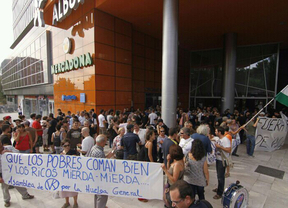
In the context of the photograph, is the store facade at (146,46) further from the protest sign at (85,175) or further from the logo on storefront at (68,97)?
the protest sign at (85,175)

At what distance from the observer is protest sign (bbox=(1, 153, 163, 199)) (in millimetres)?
3248

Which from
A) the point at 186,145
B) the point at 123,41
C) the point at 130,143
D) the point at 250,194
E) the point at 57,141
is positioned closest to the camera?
the point at 186,145

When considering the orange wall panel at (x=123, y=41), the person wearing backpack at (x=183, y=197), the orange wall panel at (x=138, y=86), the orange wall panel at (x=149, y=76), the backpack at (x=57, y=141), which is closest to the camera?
the person wearing backpack at (x=183, y=197)

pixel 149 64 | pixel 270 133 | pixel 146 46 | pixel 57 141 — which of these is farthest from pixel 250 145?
pixel 146 46

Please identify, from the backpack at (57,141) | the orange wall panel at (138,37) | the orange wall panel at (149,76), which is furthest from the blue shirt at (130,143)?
the orange wall panel at (138,37)

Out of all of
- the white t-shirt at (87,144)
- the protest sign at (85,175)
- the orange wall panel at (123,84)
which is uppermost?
the orange wall panel at (123,84)

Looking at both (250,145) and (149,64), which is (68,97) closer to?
(149,64)

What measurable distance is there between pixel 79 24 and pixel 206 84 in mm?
15804

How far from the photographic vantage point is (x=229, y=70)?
14500 millimetres

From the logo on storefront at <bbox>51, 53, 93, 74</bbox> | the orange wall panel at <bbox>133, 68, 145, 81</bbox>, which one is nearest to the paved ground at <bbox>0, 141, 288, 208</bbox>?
the logo on storefront at <bbox>51, 53, 93, 74</bbox>

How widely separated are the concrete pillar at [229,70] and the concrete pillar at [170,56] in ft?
27.8

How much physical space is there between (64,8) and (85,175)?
11715 millimetres

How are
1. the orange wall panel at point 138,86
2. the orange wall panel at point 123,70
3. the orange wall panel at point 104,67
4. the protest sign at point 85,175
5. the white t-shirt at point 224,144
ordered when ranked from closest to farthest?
the protest sign at point 85,175
the white t-shirt at point 224,144
the orange wall panel at point 104,67
the orange wall panel at point 123,70
the orange wall panel at point 138,86

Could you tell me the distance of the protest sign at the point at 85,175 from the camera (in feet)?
10.7
